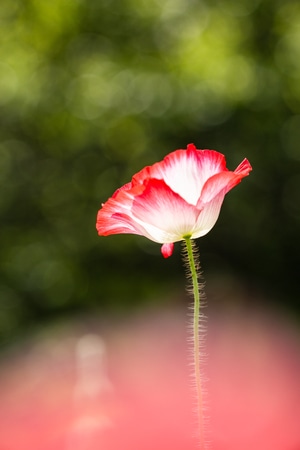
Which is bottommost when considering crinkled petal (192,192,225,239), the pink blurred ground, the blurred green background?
crinkled petal (192,192,225,239)

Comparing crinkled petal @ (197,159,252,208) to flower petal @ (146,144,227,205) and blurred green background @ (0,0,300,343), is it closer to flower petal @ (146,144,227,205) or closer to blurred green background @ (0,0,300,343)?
flower petal @ (146,144,227,205)

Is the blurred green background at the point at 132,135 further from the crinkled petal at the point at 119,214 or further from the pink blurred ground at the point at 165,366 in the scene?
the crinkled petal at the point at 119,214

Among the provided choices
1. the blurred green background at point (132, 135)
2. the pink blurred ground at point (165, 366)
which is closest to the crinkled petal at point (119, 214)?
the pink blurred ground at point (165, 366)

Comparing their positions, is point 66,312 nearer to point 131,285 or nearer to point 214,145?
point 131,285

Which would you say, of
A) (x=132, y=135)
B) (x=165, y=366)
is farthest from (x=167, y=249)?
(x=132, y=135)

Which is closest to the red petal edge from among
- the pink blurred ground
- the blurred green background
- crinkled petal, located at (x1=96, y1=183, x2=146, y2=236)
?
crinkled petal, located at (x1=96, y1=183, x2=146, y2=236)
